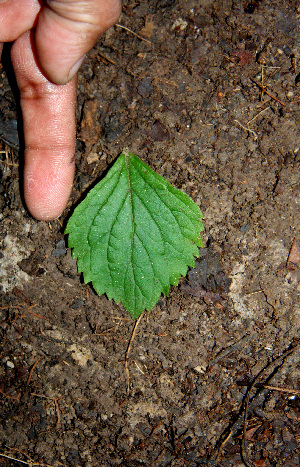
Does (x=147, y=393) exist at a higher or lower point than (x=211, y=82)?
lower

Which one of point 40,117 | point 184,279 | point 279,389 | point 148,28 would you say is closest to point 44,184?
point 40,117

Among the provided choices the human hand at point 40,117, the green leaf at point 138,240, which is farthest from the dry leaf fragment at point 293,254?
the human hand at point 40,117

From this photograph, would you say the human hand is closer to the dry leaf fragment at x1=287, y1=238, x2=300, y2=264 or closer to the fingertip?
the fingertip

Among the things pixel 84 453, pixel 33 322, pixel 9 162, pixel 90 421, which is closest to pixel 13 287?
pixel 33 322

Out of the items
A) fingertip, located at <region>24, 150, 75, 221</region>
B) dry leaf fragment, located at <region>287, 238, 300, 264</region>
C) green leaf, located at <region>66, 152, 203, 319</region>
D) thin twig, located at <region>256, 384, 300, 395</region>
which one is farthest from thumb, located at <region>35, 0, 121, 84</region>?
thin twig, located at <region>256, 384, 300, 395</region>

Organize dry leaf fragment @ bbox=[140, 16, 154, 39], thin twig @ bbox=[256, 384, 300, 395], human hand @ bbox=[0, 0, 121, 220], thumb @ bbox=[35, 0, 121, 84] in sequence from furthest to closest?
1. thin twig @ bbox=[256, 384, 300, 395]
2. dry leaf fragment @ bbox=[140, 16, 154, 39]
3. human hand @ bbox=[0, 0, 121, 220]
4. thumb @ bbox=[35, 0, 121, 84]

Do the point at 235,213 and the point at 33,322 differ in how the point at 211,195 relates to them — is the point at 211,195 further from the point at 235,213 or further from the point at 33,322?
the point at 33,322

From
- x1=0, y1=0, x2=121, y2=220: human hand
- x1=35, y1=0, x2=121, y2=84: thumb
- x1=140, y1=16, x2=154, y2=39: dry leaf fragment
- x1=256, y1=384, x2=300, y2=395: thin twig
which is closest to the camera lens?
x1=35, y1=0, x2=121, y2=84: thumb
